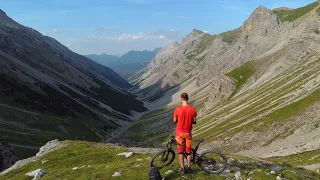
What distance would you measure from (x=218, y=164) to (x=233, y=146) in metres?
82.4

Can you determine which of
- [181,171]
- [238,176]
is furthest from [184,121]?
[238,176]

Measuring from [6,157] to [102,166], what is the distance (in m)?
40.4

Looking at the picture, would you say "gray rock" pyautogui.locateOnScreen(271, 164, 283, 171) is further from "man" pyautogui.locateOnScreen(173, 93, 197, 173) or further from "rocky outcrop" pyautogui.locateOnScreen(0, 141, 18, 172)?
"rocky outcrop" pyautogui.locateOnScreen(0, 141, 18, 172)

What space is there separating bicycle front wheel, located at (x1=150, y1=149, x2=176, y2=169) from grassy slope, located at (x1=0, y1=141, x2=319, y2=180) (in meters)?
0.47

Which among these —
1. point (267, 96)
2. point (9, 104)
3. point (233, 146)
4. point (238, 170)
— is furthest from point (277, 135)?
point (9, 104)

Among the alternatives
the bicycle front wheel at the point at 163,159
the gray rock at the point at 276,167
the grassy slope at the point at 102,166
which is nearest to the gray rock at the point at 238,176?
the grassy slope at the point at 102,166

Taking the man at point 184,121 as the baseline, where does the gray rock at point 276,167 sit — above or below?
below

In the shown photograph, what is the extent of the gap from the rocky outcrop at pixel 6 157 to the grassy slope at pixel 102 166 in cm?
2254

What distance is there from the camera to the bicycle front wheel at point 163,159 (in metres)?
25.6

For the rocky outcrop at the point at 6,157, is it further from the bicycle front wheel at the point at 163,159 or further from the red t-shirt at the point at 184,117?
the red t-shirt at the point at 184,117

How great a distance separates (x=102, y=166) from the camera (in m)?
30.7

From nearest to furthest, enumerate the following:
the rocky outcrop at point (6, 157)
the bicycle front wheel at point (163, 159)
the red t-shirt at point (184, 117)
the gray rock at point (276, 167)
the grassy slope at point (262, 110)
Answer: the red t-shirt at point (184, 117) → the bicycle front wheel at point (163, 159) → the gray rock at point (276, 167) → the rocky outcrop at point (6, 157) → the grassy slope at point (262, 110)

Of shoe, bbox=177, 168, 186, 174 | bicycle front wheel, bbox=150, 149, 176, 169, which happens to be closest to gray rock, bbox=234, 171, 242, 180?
shoe, bbox=177, 168, 186, 174

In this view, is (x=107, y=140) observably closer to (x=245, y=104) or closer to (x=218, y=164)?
(x=245, y=104)
